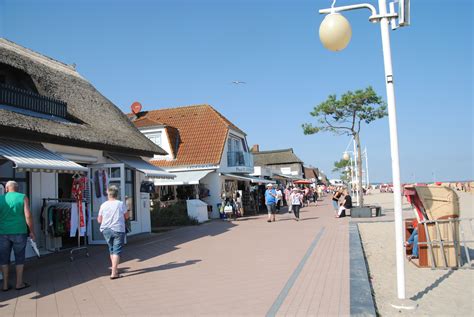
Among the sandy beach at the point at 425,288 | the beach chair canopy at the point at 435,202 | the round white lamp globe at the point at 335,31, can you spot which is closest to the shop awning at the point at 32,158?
the round white lamp globe at the point at 335,31

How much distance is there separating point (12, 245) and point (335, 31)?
590 centimetres

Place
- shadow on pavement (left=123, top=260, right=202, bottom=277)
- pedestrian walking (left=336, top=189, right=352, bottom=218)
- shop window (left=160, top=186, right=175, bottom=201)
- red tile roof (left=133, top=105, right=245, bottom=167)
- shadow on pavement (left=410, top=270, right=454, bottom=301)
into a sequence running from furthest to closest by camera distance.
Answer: red tile roof (left=133, top=105, right=245, bottom=167)
shop window (left=160, top=186, right=175, bottom=201)
pedestrian walking (left=336, top=189, right=352, bottom=218)
shadow on pavement (left=123, top=260, right=202, bottom=277)
shadow on pavement (left=410, top=270, right=454, bottom=301)

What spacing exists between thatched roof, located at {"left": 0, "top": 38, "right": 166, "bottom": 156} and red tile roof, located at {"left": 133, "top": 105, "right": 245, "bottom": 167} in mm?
8516

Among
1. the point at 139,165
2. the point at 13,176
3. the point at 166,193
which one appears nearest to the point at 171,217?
the point at 166,193

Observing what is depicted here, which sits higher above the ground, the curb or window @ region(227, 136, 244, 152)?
window @ region(227, 136, 244, 152)

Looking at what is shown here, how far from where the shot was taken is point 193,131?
84.4 feet

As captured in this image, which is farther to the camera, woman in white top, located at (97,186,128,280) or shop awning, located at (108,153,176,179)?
shop awning, located at (108,153,176,179)

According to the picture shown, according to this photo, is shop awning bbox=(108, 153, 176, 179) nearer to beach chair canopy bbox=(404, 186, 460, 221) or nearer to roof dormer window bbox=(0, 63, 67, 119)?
roof dormer window bbox=(0, 63, 67, 119)

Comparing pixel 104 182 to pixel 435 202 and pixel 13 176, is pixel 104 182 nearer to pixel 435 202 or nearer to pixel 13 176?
pixel 13 176

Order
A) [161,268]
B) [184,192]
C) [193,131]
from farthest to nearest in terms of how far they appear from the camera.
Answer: [193,131] < [184,192] < [161,268]

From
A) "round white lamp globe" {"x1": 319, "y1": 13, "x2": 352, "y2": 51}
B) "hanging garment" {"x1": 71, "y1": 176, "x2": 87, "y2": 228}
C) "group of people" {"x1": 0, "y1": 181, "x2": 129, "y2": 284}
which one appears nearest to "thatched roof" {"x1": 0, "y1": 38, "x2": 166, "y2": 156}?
"hanging garment" {"x1": 71, "y1": 176, "x2": 87, "y2": 228}

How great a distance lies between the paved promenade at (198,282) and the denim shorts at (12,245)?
528 millimetres

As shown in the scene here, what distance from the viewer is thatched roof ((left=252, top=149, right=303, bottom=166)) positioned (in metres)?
63.2

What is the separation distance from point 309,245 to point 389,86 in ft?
19.9
